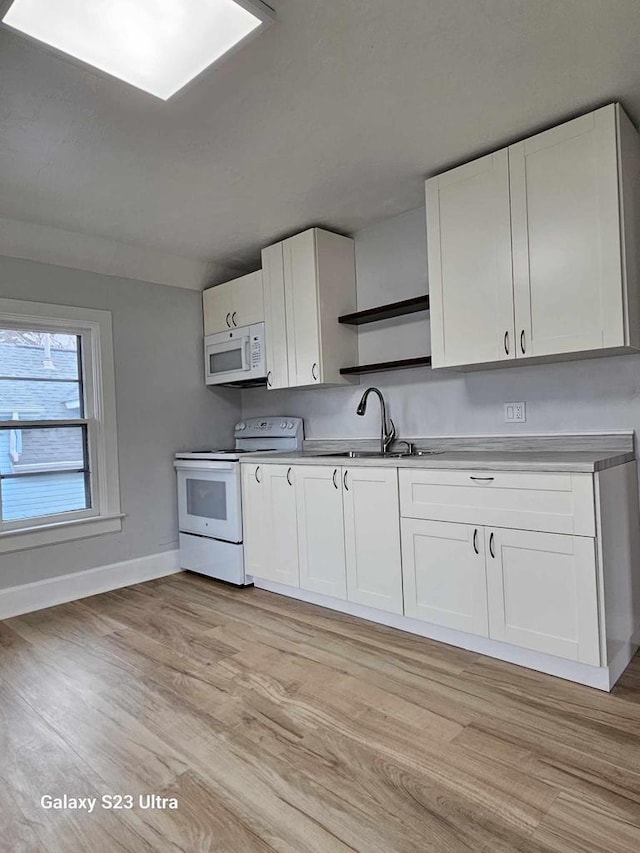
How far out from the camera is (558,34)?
5.89 ft

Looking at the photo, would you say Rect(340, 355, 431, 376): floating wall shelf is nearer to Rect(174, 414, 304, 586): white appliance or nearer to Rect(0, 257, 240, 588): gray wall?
Rect(174, 414, 304, 586): white appliance

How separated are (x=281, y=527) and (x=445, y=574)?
113 centimetres

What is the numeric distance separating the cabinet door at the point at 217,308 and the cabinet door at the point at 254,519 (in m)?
1.21

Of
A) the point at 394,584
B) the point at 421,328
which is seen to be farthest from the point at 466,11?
the point at 394,584

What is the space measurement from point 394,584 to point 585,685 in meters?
0.90

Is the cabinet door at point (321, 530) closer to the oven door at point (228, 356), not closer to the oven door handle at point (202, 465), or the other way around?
the oven door handle at point (202, 465)

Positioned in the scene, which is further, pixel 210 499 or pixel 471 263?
pixel 210 499

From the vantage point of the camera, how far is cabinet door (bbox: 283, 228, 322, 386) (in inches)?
132

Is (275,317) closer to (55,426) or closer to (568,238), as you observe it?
(55,426)

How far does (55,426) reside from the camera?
11.3 ft

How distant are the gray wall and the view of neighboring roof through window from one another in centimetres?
25

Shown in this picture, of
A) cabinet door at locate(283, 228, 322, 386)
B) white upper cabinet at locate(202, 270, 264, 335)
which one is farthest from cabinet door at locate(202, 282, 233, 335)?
cabinet door at locate(283, 228, 322, 386)

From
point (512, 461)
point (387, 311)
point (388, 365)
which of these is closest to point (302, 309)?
point (387, 311)

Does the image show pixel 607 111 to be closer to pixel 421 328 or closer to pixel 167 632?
pixel 421 328
